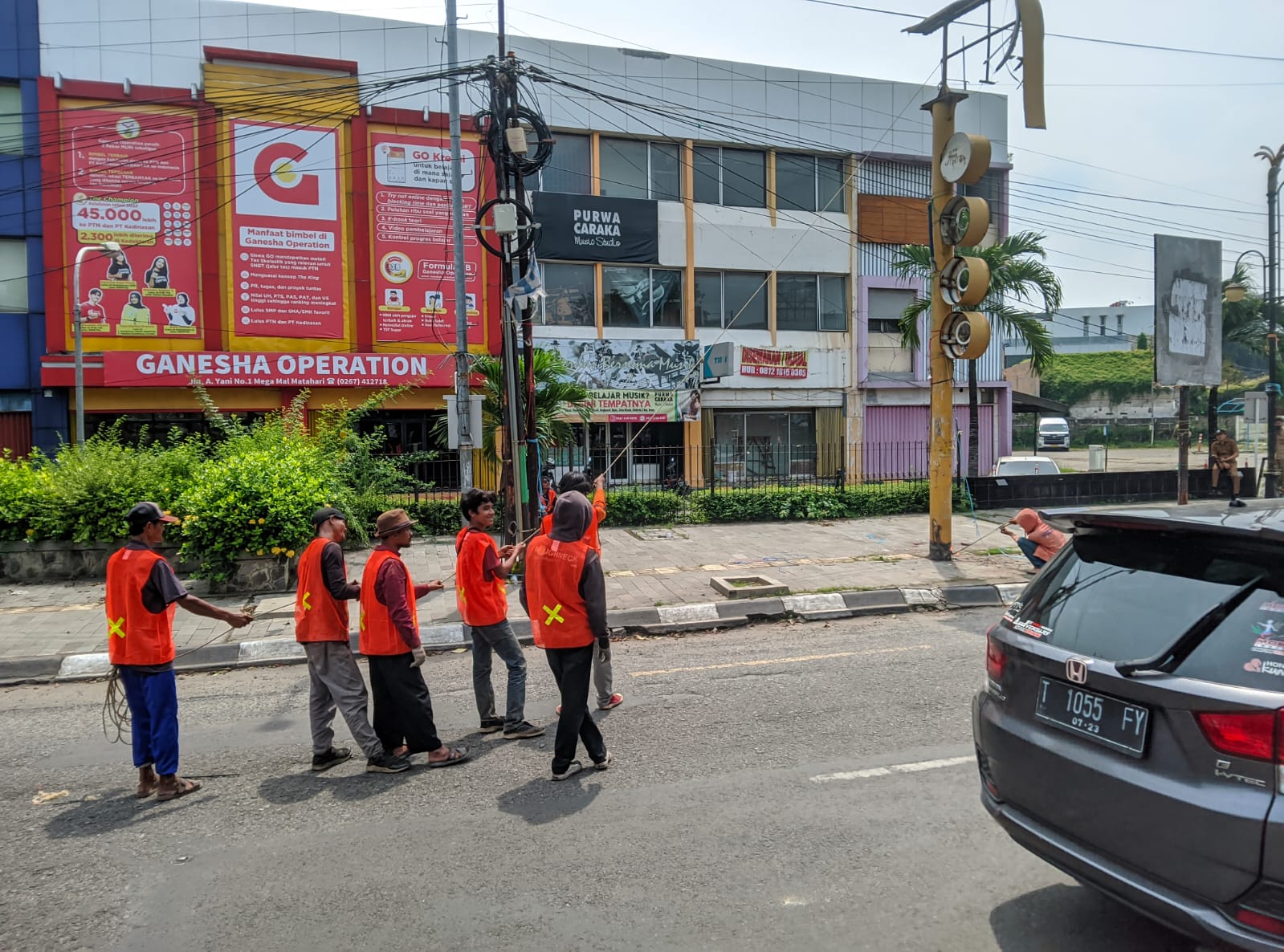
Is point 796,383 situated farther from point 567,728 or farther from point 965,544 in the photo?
point 567,728

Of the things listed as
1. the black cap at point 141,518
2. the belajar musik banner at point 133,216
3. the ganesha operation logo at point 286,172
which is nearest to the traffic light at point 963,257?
the black cap at point 141,518

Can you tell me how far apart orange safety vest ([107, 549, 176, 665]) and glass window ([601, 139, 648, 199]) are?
19833 millimetres

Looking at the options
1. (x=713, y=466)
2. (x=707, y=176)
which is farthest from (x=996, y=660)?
(x=707, y=176)

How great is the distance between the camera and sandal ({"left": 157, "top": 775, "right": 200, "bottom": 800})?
4980mm

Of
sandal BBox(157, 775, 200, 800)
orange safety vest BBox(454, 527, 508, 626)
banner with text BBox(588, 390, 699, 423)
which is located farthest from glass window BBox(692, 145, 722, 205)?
sandal BBox(157, 775, 200, 800)

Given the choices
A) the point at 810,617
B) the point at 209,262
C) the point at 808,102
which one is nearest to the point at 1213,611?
the point at 810,617

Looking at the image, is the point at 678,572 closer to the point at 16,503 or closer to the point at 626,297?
the point at 16,503

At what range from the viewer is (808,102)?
2438cm

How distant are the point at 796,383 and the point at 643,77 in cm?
934

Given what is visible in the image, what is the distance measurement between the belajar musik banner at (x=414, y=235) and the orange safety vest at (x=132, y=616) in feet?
53.3

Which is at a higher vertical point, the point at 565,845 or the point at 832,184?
the point at 832,184

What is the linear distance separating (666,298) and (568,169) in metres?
4.24

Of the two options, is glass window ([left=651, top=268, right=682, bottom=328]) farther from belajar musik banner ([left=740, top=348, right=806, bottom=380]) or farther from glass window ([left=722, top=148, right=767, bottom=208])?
glass window ([left=722, top=148, right=767, bottom=208])

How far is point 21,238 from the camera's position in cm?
1920
